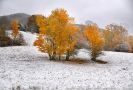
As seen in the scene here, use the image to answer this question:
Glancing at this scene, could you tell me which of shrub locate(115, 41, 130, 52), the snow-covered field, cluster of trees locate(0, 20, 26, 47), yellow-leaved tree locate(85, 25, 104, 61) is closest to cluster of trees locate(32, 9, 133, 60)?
yellow-leaved tree locate(85, 25, 104, 61)

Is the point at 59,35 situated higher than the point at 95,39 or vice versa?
the point at 59,35

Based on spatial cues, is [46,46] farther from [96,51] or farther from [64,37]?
[96,51]

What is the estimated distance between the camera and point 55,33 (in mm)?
12344

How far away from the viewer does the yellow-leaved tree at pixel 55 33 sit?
39.7 ft

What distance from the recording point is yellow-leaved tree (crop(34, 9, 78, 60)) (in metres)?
12.1

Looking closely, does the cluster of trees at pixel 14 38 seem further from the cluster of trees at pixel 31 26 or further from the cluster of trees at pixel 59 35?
the cluster of trees at pixel 31 26

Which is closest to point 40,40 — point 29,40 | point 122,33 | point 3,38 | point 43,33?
point 43,33

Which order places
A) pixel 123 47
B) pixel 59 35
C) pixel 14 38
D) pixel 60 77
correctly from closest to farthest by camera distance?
pixel 60 77, pixel 59 35, pixel 14 38, pixel 123 47

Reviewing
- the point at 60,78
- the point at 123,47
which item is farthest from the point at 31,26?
the point at 60,78

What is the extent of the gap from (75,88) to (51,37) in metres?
8.77

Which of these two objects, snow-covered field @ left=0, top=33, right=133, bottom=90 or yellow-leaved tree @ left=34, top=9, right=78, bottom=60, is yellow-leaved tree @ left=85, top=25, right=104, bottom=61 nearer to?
yellow-leaved tree @ left=34, top=9, right=78, bottom=60

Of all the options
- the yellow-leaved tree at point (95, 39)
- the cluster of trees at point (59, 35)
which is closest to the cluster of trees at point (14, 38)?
the cluster of trees at point (59, 35)

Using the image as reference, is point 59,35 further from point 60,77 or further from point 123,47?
point 123,47

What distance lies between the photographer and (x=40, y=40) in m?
12.1
